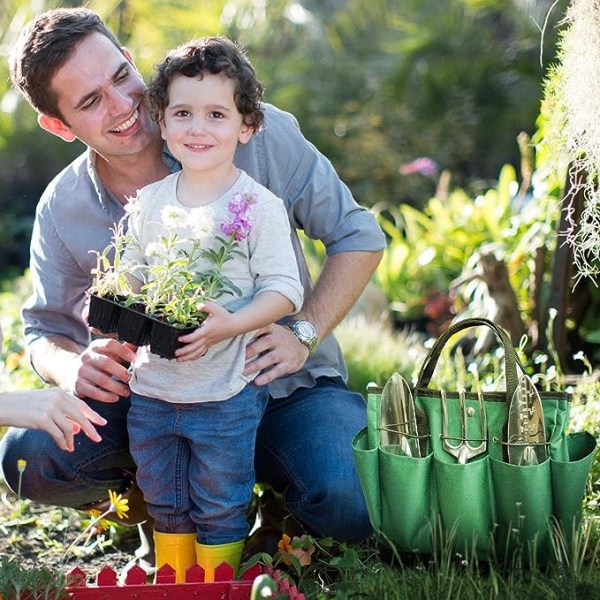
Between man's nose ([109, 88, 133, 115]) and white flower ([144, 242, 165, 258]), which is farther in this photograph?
man's nose ([109, 88, 133, 115])

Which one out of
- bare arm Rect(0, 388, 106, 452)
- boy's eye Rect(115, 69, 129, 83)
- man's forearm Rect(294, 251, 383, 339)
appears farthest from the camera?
man's forearm Rect(294, 251, 383, 339)

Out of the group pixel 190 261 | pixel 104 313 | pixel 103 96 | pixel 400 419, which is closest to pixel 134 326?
pixel 104 313

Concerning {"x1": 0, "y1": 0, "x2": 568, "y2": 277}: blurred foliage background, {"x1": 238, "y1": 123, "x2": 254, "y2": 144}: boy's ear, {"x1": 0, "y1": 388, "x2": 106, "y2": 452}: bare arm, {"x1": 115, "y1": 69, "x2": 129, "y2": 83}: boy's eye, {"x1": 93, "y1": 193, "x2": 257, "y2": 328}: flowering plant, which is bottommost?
{"x1": 0, "y1": 388, "x2": 106, "y2": 452}: bare arm

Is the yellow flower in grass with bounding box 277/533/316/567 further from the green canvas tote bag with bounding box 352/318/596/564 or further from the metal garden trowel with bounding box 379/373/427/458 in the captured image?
the metal garden trowel with bounding box 379/373/427/458

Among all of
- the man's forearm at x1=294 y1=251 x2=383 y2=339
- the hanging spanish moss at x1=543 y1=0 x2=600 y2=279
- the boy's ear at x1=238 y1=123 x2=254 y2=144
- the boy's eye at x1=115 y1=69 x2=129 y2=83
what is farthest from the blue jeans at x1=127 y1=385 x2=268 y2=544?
the hanging spanish moss at x1=543 y1=0 x2=600 y2=279

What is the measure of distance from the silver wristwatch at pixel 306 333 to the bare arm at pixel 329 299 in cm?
3

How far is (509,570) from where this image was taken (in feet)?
8.68

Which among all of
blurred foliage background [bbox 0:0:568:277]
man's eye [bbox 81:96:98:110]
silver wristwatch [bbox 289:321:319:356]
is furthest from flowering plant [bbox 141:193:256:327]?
blurred foliage background [bbox 0:0:568:277]

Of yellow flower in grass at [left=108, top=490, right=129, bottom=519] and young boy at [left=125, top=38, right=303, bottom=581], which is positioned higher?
young boy at [left=125, top=38, right=303, bottom=581]

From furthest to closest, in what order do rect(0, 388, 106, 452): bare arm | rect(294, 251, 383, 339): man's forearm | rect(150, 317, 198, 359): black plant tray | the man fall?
rect(294, 251, 383, 339): man's forearm → the man → rect(150, 317, 198, 359): black plant tray → rect(0, 388, 106, 452): bare arm

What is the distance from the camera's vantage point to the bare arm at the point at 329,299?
10.0 feet

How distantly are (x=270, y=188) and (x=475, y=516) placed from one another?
1220 millimetres

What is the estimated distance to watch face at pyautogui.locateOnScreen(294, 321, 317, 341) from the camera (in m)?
3.15

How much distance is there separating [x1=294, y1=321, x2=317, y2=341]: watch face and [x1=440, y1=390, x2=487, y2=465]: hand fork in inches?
20.5
